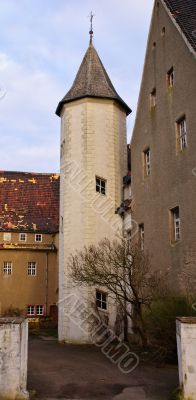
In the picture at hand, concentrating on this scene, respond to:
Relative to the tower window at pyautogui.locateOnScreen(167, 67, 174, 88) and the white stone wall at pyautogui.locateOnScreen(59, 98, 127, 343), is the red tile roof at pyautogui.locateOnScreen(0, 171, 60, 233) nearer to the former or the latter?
the white stone wall at pyautogui.locateOnScreen(59, 98, 127, 343)

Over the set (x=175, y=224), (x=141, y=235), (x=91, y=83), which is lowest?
(x=141, y=235)

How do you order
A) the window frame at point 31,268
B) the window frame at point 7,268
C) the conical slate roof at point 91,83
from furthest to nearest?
the window frame at point 31,268, the window frame at point 7,268, the conical slate roof at point 91,83

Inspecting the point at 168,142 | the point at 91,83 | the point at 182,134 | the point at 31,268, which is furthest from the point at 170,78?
the point at 31,268

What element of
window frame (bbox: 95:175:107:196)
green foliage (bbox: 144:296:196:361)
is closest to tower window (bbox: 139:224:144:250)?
window frame (bbox: 95:175:107:196)

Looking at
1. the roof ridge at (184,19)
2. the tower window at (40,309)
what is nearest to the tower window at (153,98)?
the roof ridge at (184,19)

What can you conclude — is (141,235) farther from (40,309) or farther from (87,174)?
(40,309)

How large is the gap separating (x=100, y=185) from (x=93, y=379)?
11979 millimetres

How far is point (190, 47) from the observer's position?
16328mm

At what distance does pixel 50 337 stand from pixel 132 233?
7.66 meters

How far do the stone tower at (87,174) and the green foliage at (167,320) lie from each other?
6987mm

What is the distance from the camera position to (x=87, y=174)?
22.5 meters

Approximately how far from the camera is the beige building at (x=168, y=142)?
16062mm

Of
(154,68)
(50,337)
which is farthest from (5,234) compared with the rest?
(154,68)

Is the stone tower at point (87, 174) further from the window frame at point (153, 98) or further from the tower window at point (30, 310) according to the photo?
the tower window at point (30, 310)
